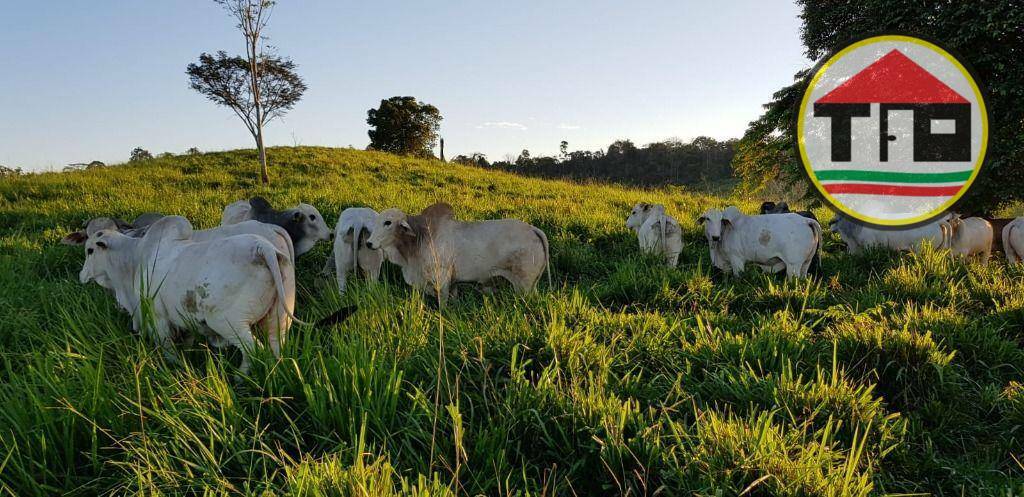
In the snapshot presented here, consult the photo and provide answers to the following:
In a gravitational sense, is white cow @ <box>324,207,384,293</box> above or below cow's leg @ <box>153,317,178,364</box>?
above

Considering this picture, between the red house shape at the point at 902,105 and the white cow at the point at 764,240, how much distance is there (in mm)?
5040

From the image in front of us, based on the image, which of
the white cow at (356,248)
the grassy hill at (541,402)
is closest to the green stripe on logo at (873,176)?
the grassy hill at (541,402)

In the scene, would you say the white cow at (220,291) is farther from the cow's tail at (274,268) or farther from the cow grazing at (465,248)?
the cow grazing at (465,248)

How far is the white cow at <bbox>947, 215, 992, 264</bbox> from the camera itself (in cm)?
761

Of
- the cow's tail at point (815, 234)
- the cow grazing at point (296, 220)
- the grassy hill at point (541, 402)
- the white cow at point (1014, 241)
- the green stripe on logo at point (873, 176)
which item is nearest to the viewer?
the grassy hill at point (541, 402)

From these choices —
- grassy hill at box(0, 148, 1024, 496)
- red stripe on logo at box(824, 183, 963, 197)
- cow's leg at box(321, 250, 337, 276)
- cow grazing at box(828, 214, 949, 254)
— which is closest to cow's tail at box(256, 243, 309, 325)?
grassy hill at box(0, 148, 1024, 496)

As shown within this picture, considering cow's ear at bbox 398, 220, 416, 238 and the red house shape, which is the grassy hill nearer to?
cow's ear at bbox 398, 220, 416, 238

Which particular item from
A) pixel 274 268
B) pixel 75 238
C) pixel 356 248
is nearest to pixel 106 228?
pixel 75 238

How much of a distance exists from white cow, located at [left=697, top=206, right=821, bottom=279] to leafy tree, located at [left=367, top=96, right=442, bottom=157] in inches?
1406

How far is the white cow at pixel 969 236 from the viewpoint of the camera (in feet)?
25.0

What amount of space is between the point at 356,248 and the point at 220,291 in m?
2.50

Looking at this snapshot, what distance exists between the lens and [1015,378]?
341cm

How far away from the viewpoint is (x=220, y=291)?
300 cm

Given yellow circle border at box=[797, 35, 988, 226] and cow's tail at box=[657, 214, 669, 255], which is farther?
yellow circle border at box=[797, 35, 988, 226]
